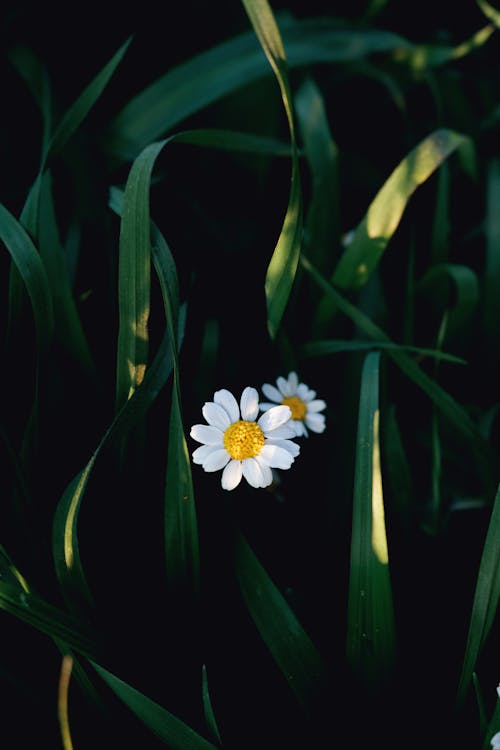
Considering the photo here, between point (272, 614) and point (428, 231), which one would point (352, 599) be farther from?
point (428, 231)

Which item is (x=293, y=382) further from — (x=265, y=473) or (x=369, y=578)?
(x=369, y=578)

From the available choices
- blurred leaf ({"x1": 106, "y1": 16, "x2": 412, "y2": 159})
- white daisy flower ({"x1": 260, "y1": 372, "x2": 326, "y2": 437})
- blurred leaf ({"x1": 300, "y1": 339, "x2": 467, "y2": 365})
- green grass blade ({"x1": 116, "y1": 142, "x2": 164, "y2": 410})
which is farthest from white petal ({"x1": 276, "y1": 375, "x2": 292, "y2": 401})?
blurred leaf ({"x1": 106, "y1": 16, "x2": 412, "y2": 159})

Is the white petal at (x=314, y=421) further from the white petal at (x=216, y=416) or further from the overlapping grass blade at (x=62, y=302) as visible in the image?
the overlapping grass blade at (x=62, y=302)

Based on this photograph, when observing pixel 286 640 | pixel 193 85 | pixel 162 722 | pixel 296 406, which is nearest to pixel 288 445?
pixel 296 406

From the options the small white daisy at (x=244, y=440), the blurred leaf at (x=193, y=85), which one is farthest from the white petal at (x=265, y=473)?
the blurred leaf at (x=193, y=85)

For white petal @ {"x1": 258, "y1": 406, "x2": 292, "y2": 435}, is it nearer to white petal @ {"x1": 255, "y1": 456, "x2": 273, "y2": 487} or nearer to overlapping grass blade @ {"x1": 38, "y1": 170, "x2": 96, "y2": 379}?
white petal @ {"x1": 255, "y1": 456, "x2": 273, "y2": 487}

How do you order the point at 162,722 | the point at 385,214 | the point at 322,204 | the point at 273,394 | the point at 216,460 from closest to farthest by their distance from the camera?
the point at 162,722 < the point at 216,460 < the point at 273,394 < the point at 385,214 < the point at 322,204
